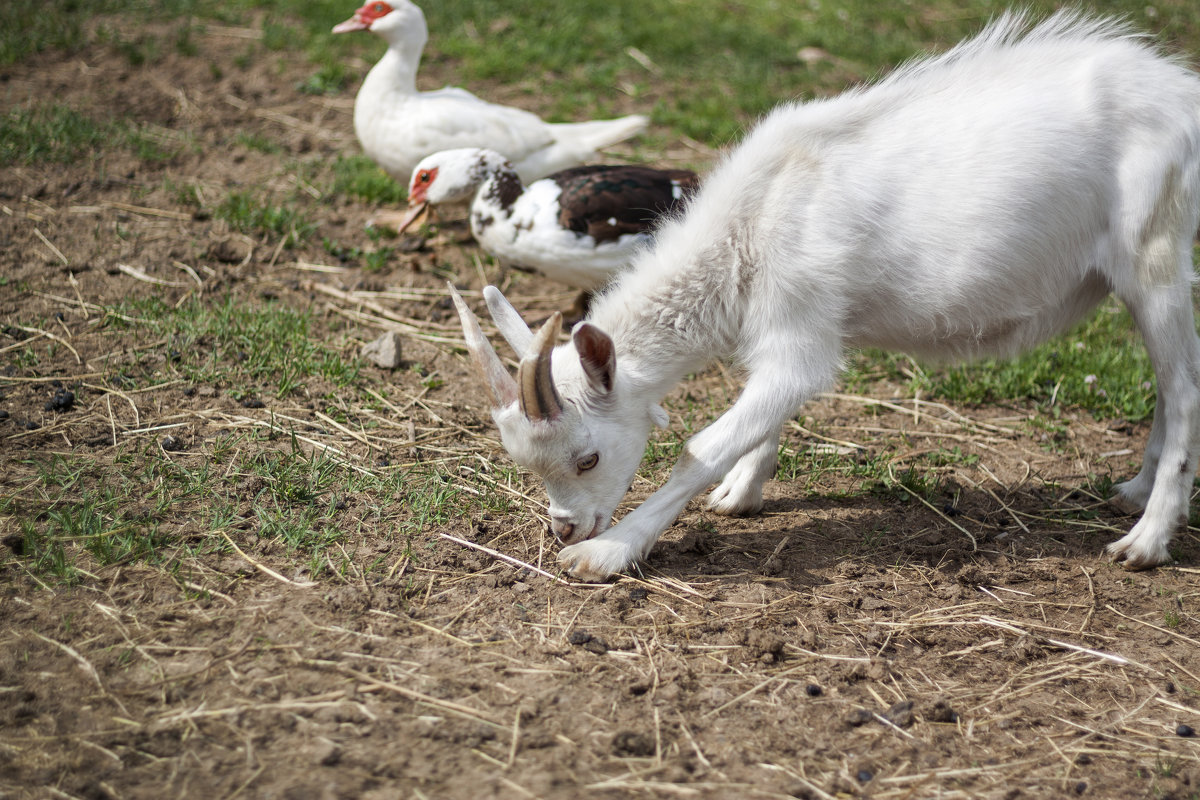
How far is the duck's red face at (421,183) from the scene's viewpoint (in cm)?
650

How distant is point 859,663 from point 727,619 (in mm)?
488

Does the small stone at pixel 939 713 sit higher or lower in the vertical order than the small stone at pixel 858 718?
lower

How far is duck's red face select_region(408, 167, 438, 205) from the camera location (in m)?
6.50

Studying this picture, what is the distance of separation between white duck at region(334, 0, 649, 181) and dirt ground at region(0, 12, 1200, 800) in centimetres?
174

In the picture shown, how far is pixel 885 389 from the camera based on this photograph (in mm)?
5945

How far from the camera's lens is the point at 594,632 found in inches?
141

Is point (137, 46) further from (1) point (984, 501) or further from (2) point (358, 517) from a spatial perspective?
(1) point (984, 501)

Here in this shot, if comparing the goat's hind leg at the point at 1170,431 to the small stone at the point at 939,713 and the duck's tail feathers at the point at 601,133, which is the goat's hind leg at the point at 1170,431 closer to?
the small stone at the point at 939,713

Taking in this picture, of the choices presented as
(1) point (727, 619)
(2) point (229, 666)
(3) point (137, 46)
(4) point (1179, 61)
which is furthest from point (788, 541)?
(3) point (137, 46)

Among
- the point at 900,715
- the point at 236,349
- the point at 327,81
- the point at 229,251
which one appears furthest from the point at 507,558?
the point at 327,81

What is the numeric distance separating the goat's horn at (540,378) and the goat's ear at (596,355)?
119 millimetres

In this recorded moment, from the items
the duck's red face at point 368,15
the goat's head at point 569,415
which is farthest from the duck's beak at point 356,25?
the goat's head at point 569,415

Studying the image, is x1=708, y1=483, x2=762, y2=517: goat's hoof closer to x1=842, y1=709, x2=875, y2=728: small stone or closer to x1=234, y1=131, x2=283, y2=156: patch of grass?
x1=842, y1=709, x2=875, y2=728: small stone

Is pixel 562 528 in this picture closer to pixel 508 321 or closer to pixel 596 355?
pixel 596 355
